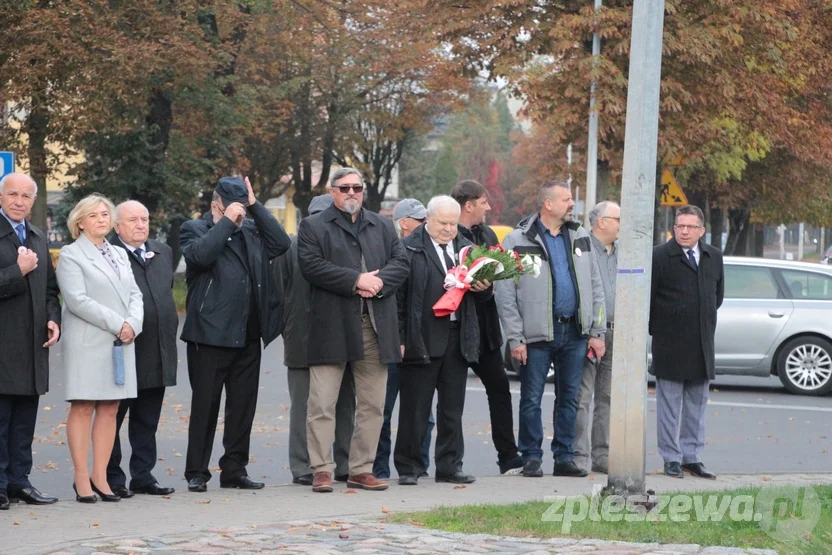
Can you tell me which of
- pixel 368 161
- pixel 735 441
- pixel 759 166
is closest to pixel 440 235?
pixel 735 441

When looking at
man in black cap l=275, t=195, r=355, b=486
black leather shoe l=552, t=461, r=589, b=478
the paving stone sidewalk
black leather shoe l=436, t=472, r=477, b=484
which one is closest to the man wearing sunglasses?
man in black cap l=275, t=195, r=355, b=486

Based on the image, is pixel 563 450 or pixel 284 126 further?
pixel 284 126

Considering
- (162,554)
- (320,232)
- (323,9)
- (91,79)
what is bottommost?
(162,554)

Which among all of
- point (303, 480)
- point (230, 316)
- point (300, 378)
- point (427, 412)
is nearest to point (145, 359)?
point (230, 316)

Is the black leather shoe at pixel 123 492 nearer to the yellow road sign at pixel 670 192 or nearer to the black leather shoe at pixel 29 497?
the black leather shoe at pixel 29 497

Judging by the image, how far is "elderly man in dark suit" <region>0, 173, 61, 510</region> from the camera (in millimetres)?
7984

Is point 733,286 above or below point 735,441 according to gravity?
above

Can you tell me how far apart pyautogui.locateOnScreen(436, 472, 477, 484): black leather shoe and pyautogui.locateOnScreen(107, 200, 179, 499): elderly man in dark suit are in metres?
1.95

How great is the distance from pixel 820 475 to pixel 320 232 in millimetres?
4300

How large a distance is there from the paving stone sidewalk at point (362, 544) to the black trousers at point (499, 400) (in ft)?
9.05

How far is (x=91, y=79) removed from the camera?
25859mm

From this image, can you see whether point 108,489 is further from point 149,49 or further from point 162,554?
point 149,49

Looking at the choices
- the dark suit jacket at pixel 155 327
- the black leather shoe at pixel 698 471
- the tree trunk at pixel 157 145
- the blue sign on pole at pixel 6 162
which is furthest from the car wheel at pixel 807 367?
the tree trunk at pixel 157 145

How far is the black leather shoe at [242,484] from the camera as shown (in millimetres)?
9094
